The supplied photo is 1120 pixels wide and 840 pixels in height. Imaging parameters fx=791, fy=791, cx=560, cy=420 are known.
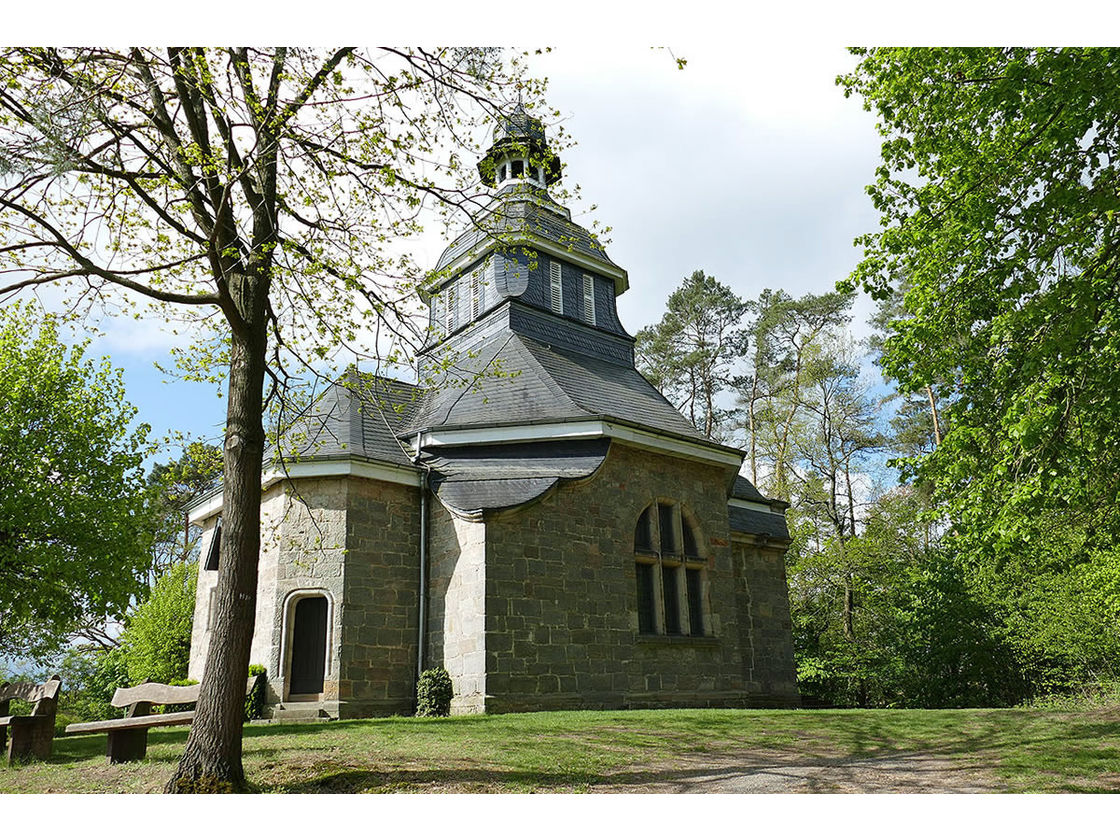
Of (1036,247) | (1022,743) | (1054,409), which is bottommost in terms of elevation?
(1022,743)

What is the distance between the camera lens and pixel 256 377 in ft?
22.1

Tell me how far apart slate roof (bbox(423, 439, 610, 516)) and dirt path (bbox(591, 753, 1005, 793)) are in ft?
21.2

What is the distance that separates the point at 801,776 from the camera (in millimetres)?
6699

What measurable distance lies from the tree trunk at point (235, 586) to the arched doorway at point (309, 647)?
7.38 m

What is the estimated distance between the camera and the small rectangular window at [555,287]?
19.4 m

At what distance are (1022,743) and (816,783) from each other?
3.87 metres

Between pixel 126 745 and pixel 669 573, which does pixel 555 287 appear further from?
pixel 126 745

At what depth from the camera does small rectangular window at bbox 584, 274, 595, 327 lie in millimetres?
20078

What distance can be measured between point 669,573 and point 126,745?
33.2ft

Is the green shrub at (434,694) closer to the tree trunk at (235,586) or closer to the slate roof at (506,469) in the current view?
the slate roof at (506,469)

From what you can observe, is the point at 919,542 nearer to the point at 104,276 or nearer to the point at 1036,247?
the point at 1036,247

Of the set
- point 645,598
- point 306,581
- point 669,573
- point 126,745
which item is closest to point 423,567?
point 306,581

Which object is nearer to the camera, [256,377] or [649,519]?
[256,377]

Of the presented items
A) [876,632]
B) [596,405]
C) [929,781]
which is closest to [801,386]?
[876,632]
